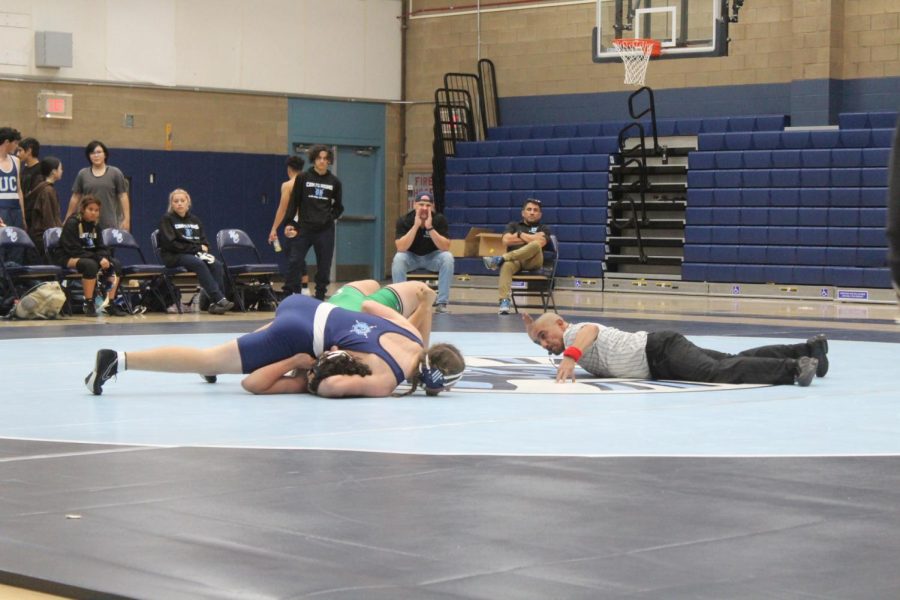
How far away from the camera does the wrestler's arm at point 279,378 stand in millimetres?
6957

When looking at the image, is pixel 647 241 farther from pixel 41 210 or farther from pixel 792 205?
pixel 41 210

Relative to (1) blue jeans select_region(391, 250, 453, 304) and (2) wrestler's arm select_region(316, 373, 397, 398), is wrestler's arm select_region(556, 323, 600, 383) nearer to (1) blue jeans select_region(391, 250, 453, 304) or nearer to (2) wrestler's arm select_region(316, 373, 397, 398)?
(2) wrestler's arm select_region(316, 373, 397, 398)

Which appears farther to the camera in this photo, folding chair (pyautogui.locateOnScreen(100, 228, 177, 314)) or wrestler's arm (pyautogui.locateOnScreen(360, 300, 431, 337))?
folding chair (pyautogui.locateOnScreen(100, 228, 177, 314))

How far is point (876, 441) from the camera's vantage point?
18.5 ft

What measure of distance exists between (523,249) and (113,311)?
399 cm

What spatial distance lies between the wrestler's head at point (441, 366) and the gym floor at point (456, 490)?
13 cm

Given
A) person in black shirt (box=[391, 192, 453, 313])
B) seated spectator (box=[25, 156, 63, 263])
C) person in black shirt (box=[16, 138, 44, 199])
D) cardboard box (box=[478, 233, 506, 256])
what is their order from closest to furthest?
seated spectator (box=[25, 156, 63, 263]), person in black shirt (box=[16, 138, 44, 199]), person in black shirt (box=[391, 192, 453, 313]), cardboard box (box=[478, 233, 506, 256])

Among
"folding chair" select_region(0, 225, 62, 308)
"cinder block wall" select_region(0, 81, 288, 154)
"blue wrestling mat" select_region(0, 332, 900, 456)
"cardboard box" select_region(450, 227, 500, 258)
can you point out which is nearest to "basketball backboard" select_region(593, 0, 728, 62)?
"cardboard box" select_region(450, 227, 500, 258)

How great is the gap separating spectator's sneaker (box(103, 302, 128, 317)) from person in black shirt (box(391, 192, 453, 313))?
2592 millimetres

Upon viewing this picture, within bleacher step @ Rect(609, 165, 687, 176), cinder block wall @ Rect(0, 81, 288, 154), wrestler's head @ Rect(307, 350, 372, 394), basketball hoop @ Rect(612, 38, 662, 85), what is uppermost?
basketball hoop @ Rect(612, 38, 662, 85)

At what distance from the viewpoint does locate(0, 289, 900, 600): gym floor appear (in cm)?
331

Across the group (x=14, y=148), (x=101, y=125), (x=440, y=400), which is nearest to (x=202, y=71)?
(x=101, y=125)

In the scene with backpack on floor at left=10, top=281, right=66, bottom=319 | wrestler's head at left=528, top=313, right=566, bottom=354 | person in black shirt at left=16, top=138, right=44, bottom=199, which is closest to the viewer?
wrestler's head at left=528, top=313, right=566, bottom=354

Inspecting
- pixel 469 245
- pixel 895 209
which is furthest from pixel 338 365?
pixel 469 245
